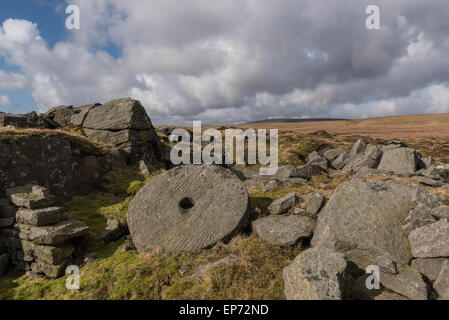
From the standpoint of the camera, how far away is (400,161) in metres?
14.5

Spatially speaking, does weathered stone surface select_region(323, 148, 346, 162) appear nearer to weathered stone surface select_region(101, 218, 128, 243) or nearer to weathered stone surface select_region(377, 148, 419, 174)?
weathered stone surface select_region(377, 148, 419, 174)

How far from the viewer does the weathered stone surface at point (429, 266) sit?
502 cm

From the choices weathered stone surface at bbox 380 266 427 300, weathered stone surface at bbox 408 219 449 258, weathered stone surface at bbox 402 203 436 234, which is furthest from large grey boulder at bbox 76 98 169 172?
weathered stone surface at bbox 408 219 449 258

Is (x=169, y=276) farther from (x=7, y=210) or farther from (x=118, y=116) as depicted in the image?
(x=118, y=116)

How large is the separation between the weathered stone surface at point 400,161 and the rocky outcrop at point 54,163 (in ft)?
52.4

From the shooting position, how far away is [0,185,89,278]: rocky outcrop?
21.0 ft

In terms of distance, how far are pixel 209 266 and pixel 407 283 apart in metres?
3.97

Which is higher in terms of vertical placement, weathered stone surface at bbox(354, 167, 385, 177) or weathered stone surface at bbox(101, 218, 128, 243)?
weathered stone surface at bbox(354, 167, 385, 177)

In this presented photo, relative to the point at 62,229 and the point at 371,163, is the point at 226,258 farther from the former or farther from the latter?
the point at 371,163

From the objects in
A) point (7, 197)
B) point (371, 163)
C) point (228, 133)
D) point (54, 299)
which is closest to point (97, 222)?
point (7, 197)

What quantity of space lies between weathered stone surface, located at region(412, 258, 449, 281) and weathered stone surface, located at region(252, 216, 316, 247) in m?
2.38
